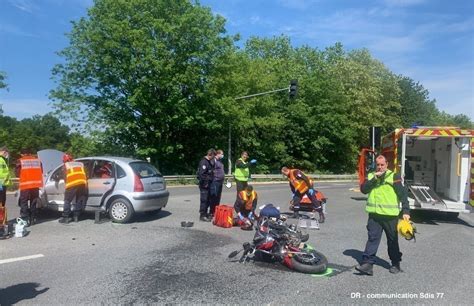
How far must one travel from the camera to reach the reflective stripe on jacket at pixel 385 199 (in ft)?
21.3

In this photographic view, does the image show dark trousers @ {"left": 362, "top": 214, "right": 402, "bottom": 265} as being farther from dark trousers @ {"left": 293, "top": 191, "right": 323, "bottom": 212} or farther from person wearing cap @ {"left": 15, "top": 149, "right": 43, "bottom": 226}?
person wearing cap @ {"left": 15, "top": 149, "right": 43, "bottom": 226}

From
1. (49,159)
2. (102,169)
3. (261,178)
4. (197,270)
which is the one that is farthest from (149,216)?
(261,178)

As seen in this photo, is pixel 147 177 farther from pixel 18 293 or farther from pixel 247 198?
pixel 18 293

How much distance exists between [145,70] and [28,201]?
66.3 ft

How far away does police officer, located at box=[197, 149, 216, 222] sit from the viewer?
36.2ft

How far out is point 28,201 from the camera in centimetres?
1009

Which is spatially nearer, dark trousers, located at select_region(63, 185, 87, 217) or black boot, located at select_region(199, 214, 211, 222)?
dark trousers, located at select_region(63, 185, 87, 217)

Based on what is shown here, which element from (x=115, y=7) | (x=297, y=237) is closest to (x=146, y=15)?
(x=115, y=7)

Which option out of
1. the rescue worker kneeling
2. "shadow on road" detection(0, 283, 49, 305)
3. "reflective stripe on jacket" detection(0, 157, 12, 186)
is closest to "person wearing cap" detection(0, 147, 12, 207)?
"reflective stripe on jacket" detection(0, 157, 12, 186)

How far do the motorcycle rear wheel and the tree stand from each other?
23273 mm

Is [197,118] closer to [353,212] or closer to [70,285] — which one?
[353,212]

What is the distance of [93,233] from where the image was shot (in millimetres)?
9203

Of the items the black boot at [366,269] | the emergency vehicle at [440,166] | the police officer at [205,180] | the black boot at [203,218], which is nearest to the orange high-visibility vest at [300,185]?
the emergency vehicle at [440,166]

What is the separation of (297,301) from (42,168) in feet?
25.7
